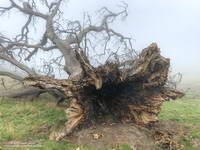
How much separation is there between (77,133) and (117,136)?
137 cm

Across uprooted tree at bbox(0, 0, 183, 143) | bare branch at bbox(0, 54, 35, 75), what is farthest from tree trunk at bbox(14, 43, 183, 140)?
bare branch at bbox(0, 54, 35, 75)

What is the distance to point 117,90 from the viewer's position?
491 inches

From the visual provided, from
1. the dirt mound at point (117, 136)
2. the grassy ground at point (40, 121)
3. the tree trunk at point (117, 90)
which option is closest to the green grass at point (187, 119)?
the grassy ground at point (40, 121)

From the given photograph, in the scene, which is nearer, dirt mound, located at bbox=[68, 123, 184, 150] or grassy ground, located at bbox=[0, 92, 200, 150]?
dirt mound, located at bbox=[68, 123, 184, 150]

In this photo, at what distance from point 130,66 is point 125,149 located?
3.40 m

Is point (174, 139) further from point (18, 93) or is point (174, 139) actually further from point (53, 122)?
point (18, 93)

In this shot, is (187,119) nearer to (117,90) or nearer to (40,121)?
(117,90)

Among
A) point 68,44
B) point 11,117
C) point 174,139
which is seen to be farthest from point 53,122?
point 68,44

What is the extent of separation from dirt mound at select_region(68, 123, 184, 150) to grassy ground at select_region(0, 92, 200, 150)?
33 cm

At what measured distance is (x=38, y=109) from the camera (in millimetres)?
15508

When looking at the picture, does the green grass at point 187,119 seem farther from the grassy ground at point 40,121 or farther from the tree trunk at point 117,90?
the tree trunk at point 117,90

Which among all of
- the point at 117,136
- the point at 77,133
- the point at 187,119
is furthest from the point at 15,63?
the point at 117,136

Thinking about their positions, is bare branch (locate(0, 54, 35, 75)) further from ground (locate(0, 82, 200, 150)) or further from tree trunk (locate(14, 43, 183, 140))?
tree trunk (locate(14, 43, 183, 140))

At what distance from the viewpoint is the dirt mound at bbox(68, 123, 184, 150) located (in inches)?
417
